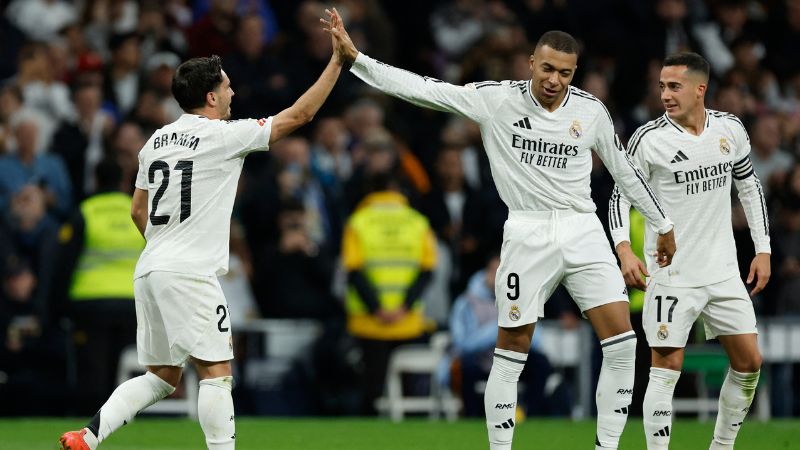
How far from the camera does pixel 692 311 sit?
9.84m

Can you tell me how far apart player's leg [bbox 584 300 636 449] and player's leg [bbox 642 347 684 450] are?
346mm

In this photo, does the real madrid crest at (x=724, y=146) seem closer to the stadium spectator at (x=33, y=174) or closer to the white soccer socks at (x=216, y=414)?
the white soccer socks at (x=216, y=414)

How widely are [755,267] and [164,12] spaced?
1023 cm

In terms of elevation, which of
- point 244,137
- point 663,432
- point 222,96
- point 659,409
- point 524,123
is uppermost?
point 222,96

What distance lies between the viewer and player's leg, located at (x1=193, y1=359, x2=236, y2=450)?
28.5 ft

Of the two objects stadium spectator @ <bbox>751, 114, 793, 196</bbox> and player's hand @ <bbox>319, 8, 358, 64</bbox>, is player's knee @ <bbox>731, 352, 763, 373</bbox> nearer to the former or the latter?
player's hand @ <bbox>319, 8, 358, 64</bbox>

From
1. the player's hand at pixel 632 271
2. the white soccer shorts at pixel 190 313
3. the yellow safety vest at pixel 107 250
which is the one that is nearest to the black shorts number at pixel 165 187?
the white soccer shorts at pixel 190 313

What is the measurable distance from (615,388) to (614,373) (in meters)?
0.09

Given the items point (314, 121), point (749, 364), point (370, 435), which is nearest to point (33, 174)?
point (314, 121)

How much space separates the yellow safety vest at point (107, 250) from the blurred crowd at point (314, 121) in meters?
0.14

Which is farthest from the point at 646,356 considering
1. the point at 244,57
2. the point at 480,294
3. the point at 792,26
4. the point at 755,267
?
the point at 792,26

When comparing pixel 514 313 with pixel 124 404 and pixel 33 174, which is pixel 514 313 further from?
pixel 33 174

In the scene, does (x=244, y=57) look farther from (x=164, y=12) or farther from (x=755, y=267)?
(x=755, y=267)

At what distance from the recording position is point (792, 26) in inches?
791
